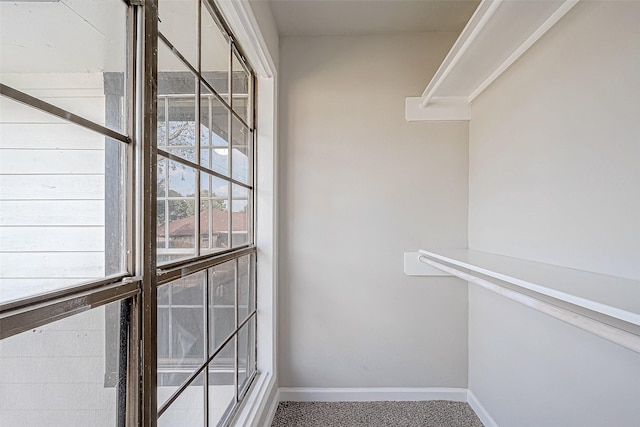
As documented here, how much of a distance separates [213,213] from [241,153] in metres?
0.47

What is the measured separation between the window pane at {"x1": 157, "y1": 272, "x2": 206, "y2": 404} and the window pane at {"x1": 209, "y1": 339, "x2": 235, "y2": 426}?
17 cm

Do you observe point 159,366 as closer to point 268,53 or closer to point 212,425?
point 212,425

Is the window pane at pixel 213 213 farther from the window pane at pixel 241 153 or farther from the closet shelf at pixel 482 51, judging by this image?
the closet shelf at pixel 482 51

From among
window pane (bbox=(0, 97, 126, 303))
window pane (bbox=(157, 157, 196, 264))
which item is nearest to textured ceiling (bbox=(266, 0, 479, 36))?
window pane (bbox=(157, 157, 196, 264))

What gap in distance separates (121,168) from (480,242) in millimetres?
1735

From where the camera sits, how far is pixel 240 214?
1.59 meters

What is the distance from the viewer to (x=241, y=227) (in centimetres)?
162

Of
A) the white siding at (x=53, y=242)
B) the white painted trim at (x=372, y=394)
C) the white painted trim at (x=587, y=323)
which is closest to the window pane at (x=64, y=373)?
the white siding at (x=53, y=242)

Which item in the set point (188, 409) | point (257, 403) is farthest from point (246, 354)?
point (188, 409)

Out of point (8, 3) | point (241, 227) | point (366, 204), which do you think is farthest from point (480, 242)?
point (8, 3)

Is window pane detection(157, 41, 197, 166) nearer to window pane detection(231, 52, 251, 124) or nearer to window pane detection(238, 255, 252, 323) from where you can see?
window pane detection(231, 52, 251, 124)

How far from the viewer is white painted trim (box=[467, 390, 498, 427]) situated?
1659mm

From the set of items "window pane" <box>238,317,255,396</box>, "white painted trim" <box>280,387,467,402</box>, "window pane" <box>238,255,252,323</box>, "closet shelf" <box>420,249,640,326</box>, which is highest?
"closet shelf" <box>420,249,640,326</box>

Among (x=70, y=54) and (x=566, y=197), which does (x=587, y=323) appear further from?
(x=70, y=54)
